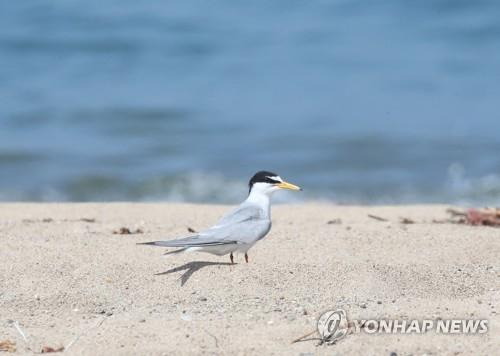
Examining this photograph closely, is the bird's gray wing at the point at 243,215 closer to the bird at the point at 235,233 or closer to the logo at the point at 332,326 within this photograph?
the bird at the point at 235,233

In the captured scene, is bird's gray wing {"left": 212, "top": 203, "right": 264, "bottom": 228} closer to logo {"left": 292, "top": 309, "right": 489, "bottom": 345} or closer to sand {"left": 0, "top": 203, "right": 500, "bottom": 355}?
sand {"left": 0, "top": 203, "right": 500, "bottom": 355}

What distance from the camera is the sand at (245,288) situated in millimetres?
4547

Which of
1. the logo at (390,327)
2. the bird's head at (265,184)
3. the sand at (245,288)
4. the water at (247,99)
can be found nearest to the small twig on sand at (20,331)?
the sand at (245,288)

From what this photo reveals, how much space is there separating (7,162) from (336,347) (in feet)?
22.9

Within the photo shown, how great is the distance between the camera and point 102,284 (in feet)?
17.9

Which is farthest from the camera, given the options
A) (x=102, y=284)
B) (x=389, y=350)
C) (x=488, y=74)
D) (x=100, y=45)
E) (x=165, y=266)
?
(x=100, y=45)

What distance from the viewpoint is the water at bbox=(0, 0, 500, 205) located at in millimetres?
10266

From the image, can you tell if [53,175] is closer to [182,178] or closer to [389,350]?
[182,178]

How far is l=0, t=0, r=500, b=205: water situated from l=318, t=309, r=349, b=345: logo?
4.80 metres

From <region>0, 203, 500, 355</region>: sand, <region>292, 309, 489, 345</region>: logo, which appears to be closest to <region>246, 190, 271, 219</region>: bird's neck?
<region>0, 203, 500, 355</region>: sand

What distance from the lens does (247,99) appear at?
490 inches

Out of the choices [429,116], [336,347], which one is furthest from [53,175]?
[336,347]

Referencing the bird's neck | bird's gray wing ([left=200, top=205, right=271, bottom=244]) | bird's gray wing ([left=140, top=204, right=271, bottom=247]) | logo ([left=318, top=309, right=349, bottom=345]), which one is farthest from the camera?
the bird's neck

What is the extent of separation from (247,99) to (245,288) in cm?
725
